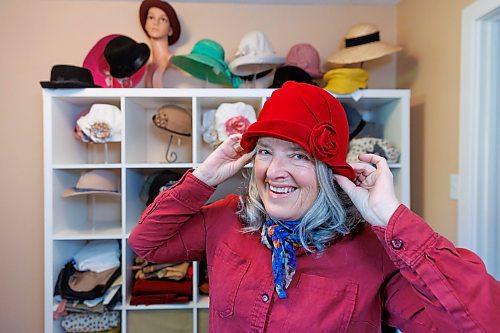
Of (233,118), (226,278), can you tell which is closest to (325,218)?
(226,278)

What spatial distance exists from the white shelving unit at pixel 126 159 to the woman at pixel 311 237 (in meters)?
0.75

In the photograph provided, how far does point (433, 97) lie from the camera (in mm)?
1570

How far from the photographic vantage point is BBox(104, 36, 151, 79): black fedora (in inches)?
63.8

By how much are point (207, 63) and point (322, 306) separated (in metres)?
1.27

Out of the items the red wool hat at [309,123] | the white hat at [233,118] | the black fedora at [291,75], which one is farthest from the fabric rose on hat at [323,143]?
the black fedora at [291,75]

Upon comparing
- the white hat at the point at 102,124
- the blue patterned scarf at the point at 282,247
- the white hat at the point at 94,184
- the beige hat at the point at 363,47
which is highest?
the beige hat at the point at 363,47

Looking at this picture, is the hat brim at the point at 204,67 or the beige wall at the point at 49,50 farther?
the beige wall at the point at 49,50

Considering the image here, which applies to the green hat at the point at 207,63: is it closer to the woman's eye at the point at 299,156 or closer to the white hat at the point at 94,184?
the white hat at the point at 94,184

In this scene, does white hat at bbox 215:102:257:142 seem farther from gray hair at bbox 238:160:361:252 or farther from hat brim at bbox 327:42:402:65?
gray hair at bbox 238:160:361:252

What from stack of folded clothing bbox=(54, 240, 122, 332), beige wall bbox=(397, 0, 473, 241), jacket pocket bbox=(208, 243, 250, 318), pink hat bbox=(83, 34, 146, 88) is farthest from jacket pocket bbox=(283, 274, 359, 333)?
pink hat bbox=(83, 34, 146, 88)

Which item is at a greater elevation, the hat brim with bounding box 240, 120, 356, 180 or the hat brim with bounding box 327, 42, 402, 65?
the hat brim with bounding box 327, 42, 402, 65

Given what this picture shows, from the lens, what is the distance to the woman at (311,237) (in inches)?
27.4

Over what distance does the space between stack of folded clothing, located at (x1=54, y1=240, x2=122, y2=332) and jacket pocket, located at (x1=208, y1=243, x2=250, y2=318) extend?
0.92 meters

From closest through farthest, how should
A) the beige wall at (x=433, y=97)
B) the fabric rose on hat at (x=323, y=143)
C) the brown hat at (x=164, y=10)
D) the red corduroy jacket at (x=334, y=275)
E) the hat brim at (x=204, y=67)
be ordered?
1. the red corduroy jacket at (x=334, y=275)
2. the fabric rose on hat at (x=323, y=143)
3. the beige wall at (x=433, y=97)
4. the hat brim at (x=204, y=67)
5. the brown hat at (x=164, y=10)
